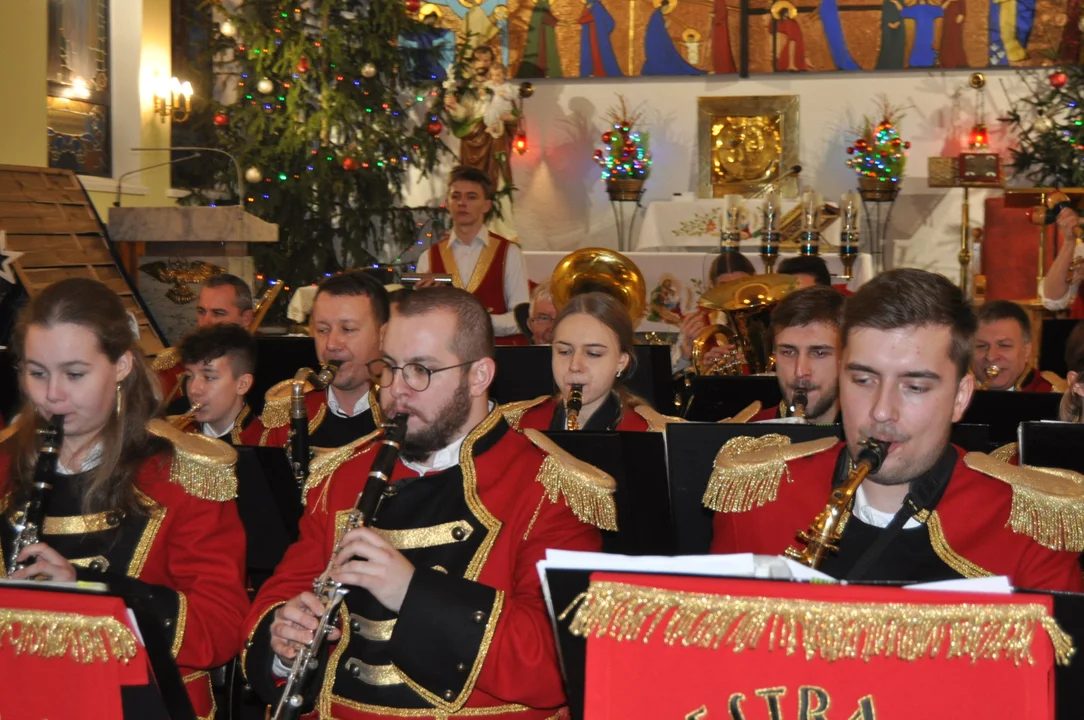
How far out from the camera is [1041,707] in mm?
1852

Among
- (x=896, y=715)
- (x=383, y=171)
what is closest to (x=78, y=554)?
(x=896, y=715)

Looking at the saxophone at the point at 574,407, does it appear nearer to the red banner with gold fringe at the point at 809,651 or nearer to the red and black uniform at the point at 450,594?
the red and black uniform at the point at 450,594

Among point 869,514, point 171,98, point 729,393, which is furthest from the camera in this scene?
point 171,98

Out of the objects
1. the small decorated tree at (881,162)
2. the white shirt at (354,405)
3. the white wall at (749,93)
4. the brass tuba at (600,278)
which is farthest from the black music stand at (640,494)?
the white wall at (749,93)

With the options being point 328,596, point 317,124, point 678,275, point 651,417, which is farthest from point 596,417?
point 317,124

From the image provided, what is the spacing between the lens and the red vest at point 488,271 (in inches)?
293

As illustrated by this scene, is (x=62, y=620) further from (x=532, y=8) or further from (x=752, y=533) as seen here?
(x=532, y=8)

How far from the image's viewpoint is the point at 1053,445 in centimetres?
301

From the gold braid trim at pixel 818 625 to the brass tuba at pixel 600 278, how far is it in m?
4.60

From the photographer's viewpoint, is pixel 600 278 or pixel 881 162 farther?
pixel 881 162

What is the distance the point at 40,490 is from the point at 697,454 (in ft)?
4.96

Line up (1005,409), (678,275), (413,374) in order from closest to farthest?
(413,374) < (1005,409) < (678,275)

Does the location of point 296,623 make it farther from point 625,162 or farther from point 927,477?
point 625,162

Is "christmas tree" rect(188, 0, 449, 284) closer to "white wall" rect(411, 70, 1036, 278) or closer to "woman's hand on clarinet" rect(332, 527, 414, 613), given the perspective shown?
"white wall" rect(411, 70, 1036, 278)
